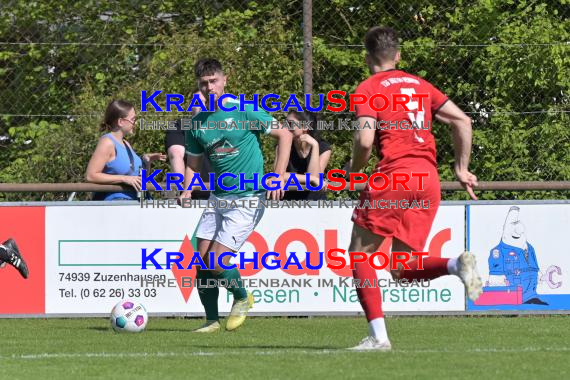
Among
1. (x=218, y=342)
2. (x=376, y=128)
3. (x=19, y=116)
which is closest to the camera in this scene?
(x=376, y=128)

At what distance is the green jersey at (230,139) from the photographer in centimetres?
933

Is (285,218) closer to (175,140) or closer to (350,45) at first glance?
(175,140)

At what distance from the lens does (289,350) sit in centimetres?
802

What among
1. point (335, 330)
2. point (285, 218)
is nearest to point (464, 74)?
point (285, 218)

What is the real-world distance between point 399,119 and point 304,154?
3751 mm

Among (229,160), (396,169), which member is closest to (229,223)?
(229,160)

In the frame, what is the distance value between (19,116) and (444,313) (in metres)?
5.88

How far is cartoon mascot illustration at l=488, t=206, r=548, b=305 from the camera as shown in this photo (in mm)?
11117

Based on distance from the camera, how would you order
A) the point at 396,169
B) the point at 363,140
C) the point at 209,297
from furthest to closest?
the point at 209,297 < the point at 396,169 < the point at 363,140

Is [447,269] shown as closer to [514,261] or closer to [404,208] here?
[404,208]

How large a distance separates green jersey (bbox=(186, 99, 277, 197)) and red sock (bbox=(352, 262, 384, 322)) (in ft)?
6.47

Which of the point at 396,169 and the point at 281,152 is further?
the point at 281,152

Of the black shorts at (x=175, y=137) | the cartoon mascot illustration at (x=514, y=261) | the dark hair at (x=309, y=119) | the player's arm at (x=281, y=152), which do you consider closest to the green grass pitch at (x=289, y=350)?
the cartoon mascot illustration at (x=514, y=261)

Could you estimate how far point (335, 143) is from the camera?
43.3ft
